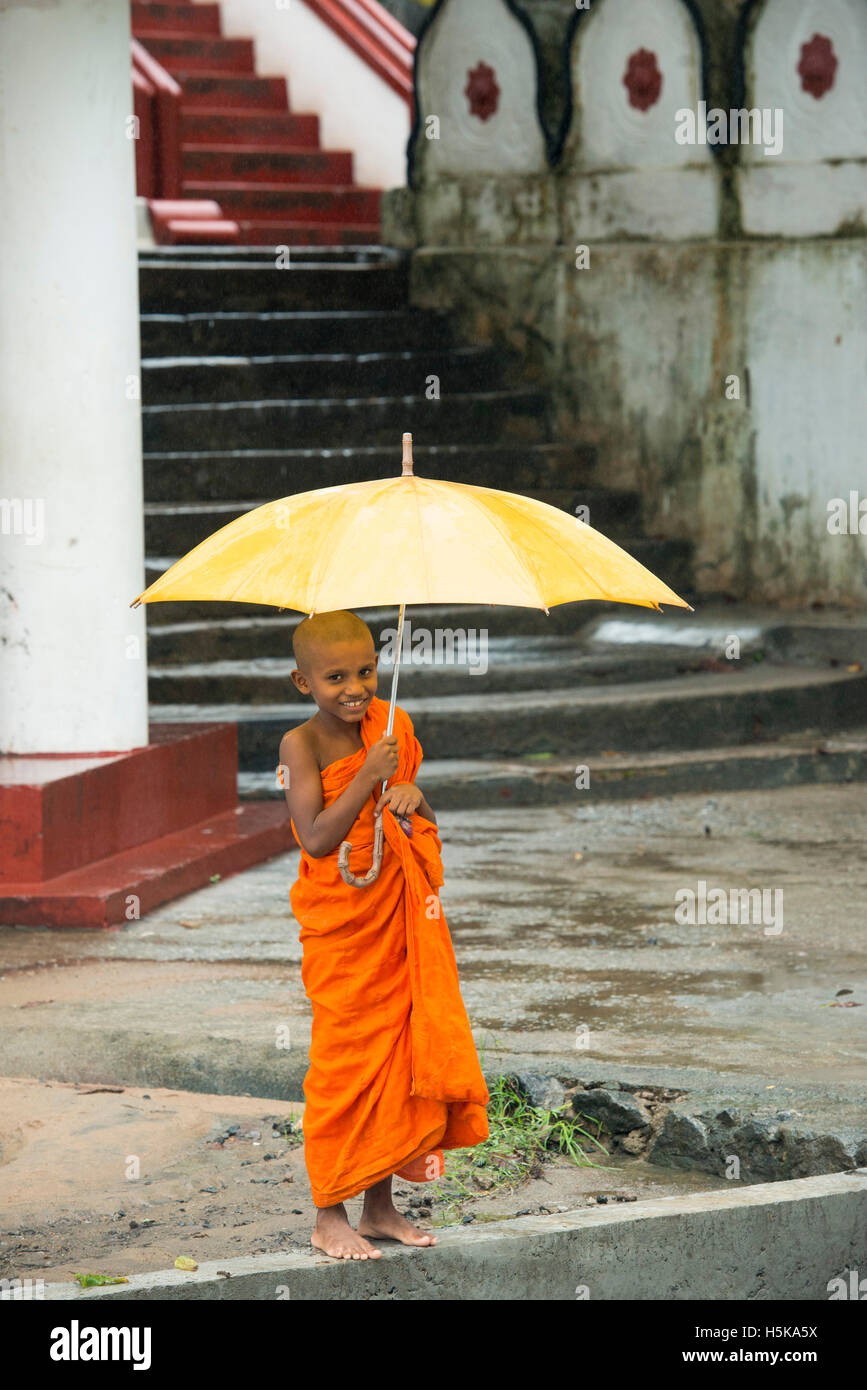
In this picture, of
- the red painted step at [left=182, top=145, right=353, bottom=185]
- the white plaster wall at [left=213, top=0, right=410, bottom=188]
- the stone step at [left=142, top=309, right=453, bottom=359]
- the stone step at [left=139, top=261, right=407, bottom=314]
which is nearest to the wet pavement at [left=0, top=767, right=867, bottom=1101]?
the stone step at [left=142, top=309, right=453, bottom=359]

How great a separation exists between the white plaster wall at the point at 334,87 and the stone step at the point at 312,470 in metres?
4.23

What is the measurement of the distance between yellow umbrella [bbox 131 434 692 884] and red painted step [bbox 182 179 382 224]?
413 inches

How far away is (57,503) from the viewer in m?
6.63

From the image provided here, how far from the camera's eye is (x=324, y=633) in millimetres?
3572

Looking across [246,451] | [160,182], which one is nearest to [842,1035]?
[246,451]

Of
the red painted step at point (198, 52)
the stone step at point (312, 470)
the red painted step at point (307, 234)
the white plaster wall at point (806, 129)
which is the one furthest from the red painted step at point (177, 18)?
the stone step at point (312, 470)

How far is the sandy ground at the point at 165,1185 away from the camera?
156 inches

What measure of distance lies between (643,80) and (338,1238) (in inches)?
352

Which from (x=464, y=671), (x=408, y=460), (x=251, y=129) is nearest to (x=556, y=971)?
(x=408, y=460)

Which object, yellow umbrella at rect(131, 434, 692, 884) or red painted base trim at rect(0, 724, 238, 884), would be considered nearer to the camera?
yellow umbrella at rect(131, 434, 692, 884)

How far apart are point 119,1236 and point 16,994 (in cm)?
158

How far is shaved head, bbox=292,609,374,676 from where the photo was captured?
3574 millimetres

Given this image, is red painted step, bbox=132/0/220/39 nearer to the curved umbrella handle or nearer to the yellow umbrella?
the yellow umbrella

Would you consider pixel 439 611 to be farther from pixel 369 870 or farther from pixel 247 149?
pixel 369 870
